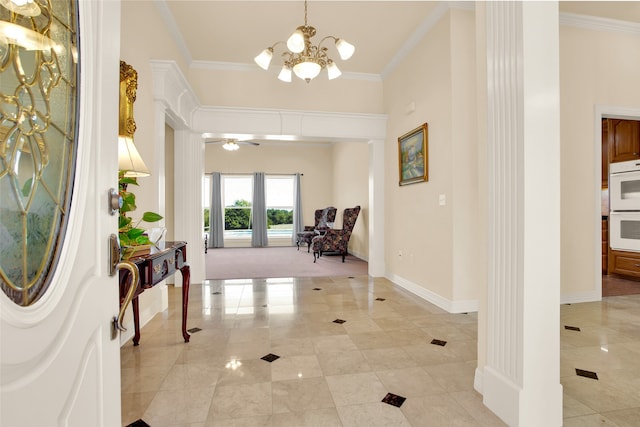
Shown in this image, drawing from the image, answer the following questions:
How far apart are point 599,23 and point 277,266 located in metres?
5.75

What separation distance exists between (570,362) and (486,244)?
1.31 meters

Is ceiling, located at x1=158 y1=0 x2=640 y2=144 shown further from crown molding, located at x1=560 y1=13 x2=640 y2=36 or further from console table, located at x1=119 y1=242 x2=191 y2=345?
console table, located at x1=119 y1=242 x2=191 y2=345

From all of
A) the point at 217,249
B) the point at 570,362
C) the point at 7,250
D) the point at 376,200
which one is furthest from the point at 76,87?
the point at 217,249

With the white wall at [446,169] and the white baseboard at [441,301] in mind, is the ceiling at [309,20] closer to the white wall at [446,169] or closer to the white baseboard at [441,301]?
the white wall at [446,169]

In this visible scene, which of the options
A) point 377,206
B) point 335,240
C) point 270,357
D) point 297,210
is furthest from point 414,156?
point 297,210

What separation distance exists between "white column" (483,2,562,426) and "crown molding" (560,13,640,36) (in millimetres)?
2980

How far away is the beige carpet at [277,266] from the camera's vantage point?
5367 millimetres

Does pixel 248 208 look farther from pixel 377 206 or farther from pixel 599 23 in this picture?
pixel 599 23

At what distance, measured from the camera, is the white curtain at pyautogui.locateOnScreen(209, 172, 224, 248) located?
940 centimetres

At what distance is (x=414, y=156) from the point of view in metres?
4.07

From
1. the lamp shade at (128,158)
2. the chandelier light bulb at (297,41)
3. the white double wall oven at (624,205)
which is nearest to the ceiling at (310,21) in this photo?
the chandelier light bulb at (297,41)

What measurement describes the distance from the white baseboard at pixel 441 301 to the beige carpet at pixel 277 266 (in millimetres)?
1349

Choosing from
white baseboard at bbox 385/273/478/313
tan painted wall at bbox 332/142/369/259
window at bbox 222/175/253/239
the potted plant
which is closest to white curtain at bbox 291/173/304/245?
tan painted wall at bbox 332/142/369/259

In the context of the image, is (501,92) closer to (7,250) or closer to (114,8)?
(114,8)
